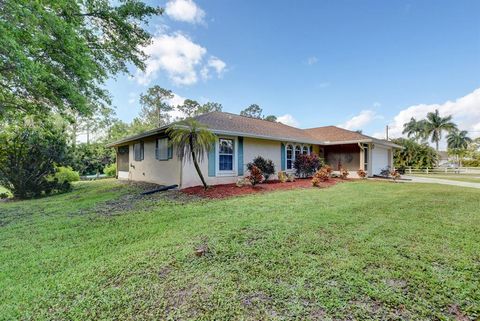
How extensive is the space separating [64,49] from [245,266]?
8108 mm

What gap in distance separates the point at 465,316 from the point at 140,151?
13.8 meters

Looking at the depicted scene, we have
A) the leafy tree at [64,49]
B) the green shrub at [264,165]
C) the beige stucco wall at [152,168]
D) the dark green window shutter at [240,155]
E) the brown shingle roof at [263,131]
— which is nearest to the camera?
the leafy tree at [64,49]

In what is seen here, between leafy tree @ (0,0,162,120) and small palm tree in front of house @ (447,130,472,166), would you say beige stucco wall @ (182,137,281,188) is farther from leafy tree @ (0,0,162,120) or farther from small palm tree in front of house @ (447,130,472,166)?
small palm tree in front of house @ (447,130,472,166)

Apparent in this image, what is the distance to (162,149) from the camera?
35.4 ft

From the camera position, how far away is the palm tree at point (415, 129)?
3829 cm

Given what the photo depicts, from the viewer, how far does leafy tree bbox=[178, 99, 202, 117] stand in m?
38.3

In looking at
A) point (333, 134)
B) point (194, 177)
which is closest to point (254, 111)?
point (333, 134)

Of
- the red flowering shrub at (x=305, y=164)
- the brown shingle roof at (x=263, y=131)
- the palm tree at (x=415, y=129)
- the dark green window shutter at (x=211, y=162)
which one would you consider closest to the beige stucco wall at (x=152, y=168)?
the brown shingle roof at (x=263, y=131)

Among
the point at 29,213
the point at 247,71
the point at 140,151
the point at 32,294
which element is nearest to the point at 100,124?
Answer: the point at 140,151

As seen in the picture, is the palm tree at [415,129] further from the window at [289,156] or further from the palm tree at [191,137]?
the palm tree at [191,137]

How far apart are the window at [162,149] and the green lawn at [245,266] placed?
4.96 m

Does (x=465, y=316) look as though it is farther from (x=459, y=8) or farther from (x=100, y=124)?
(x=100, y=124)

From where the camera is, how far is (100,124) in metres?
31.4

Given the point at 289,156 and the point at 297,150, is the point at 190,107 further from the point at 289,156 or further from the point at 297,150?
the point at 289,156
